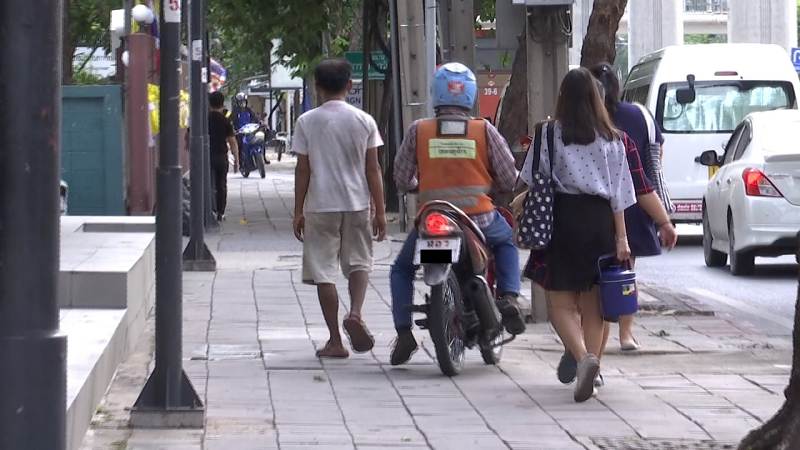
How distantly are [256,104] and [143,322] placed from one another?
90.2 metres

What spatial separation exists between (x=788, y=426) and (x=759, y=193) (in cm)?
1061

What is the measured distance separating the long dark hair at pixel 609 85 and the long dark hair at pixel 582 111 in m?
1.71

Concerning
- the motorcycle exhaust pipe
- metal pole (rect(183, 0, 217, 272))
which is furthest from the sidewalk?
metal pole (rect(183, 0, 217, 272))

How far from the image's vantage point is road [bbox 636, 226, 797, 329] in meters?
13.2

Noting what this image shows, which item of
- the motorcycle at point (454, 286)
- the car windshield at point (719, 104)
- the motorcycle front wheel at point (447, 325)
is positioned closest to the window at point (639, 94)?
the car windshield at point (719, 104)

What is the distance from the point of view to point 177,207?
23.2 ft

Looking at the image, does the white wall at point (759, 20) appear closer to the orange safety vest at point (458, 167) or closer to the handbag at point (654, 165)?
the handbag at point (654, 165)

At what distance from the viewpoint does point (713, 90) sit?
2177 cm

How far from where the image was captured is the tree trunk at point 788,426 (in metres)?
5.66

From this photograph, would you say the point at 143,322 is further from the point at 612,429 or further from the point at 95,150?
the point at 95,150

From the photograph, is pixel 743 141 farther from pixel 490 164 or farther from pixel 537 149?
pixel 537 149

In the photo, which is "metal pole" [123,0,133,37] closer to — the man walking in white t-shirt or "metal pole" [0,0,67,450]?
the man walking in white t-shirt

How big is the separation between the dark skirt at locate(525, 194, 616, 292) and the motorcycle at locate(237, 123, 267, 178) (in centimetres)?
3206

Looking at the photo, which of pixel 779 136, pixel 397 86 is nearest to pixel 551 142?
pixel 779 136
